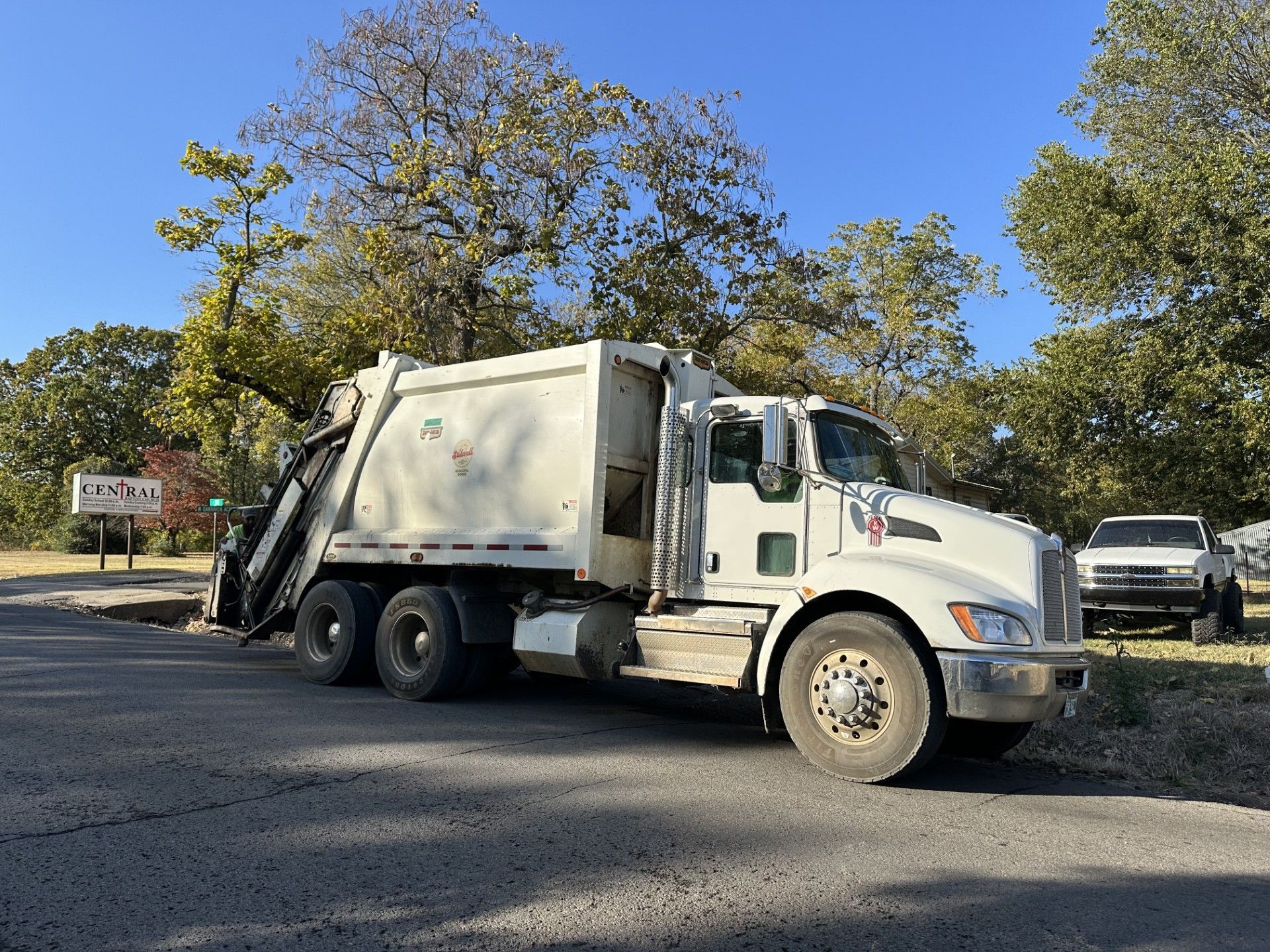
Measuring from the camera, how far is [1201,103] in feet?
72.9

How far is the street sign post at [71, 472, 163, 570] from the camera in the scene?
29.9m

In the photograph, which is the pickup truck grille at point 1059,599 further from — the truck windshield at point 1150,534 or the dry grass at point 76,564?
the dry grass at point 76,564

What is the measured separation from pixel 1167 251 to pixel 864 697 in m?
17.9

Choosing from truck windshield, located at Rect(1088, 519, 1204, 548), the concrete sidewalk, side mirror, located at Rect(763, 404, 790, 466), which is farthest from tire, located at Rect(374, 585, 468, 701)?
truck windshield, located at Rect(1088, 519, 1204, 548)

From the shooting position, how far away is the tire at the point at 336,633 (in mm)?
8898

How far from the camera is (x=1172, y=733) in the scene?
7199mm

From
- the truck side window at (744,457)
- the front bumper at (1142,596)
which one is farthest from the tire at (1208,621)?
the truck side window at (744,457)

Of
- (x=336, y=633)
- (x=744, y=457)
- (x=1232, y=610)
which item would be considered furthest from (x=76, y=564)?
(x=1232, y=610)

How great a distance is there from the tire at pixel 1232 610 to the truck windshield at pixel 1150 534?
2.71 ft

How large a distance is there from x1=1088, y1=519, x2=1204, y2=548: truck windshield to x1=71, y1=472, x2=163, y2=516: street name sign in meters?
28.2

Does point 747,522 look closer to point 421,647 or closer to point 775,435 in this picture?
point 775,435

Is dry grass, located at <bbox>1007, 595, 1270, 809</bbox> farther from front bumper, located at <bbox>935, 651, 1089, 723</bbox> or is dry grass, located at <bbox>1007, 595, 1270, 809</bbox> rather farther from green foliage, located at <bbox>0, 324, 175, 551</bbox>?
green foliage, located at <bbox>0, 324, 175, 551</bbox>

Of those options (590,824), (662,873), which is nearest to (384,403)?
(590,824)

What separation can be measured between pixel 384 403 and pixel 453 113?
8056mm
